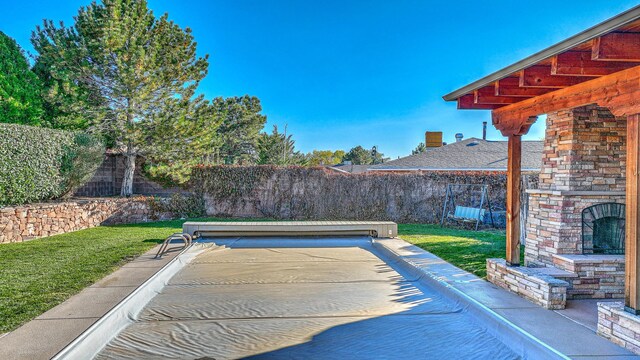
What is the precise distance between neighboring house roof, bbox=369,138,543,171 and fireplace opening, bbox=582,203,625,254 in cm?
1091

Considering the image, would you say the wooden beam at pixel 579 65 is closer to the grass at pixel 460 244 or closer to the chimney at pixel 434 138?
the grass at pixel 460 244

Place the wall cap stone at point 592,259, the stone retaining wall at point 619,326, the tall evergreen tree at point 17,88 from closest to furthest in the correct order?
the stone retaining wall at point 619,326, the wall cap stone at point 592,259, the tall evergreen tree at point 17,88

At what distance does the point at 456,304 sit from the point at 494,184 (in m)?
9.32

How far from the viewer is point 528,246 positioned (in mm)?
5574

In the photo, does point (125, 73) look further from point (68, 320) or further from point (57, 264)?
point (68, 320)

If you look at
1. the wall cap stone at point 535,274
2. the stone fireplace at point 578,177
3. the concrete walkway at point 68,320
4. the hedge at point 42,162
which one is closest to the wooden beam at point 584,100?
the stone fireplace at point 578,177

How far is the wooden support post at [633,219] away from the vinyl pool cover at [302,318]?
99 centimetres

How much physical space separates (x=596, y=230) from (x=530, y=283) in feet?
4.44

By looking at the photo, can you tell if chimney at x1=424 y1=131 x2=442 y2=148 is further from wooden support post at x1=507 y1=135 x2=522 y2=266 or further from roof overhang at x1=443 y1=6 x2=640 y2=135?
wooden support post at x1=507 y1=135 x2=522 y2=266

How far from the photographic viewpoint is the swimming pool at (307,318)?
3.41 m

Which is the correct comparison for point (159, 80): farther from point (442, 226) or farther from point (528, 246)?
point (528, 246)

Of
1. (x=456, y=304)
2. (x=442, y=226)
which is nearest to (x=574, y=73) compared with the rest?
(x=456, y=304)

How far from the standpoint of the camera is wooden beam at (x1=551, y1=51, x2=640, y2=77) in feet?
11.6

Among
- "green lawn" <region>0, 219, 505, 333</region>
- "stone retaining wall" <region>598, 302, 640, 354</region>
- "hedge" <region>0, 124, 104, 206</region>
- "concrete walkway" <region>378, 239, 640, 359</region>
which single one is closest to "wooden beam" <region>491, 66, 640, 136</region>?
"stone retaining wall" <region>598, 302, 640, 354</region>
